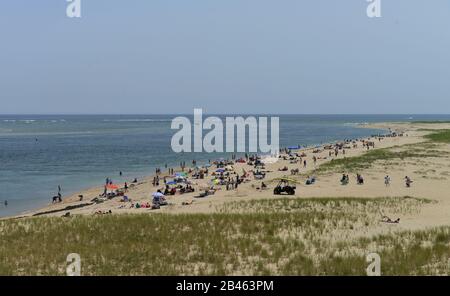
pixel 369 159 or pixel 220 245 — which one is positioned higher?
pixel 220 245

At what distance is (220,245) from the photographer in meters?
16.6

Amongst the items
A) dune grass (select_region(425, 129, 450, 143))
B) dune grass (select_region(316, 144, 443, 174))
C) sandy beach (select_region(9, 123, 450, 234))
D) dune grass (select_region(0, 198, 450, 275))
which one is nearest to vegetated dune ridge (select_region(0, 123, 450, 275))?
dune grass (select_region(0, 198, 450, 275))

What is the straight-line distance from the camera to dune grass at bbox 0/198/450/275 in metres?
13.9

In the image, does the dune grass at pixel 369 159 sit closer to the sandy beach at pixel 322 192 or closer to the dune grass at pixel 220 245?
the sandy beach at pixel 322 192

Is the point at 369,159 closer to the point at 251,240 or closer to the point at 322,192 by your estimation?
the point at 322,192

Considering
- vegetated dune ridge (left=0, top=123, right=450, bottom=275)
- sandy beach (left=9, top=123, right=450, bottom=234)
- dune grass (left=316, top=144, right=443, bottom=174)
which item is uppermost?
vegetated dune ridge (left=0, top=123, right=450, bottom=275)

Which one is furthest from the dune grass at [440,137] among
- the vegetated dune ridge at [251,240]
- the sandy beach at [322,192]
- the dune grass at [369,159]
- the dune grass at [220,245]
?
the dune grass at [220,245]

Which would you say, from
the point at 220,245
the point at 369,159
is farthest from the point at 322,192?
the point at 369,159

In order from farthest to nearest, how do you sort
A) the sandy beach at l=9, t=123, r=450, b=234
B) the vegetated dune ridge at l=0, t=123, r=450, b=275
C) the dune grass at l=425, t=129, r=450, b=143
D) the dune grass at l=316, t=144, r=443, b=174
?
1. the dune grass at l=425, t=129, r=450, b=143
2. the dune grass at l=316, t=144, r=443, b=174
3. the sandy beach at l=9, t=123, r=450, b=234
4. the vegetated dune ridge at l=0, t=123, r=450, b=275

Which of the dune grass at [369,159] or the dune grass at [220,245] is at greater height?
the dune grass at [220,245]

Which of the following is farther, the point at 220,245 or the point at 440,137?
the point at 440,137

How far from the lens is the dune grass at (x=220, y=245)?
13938 millimetres

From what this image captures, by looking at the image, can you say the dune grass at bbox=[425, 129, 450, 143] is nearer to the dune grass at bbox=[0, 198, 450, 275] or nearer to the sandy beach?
the sandy beach
